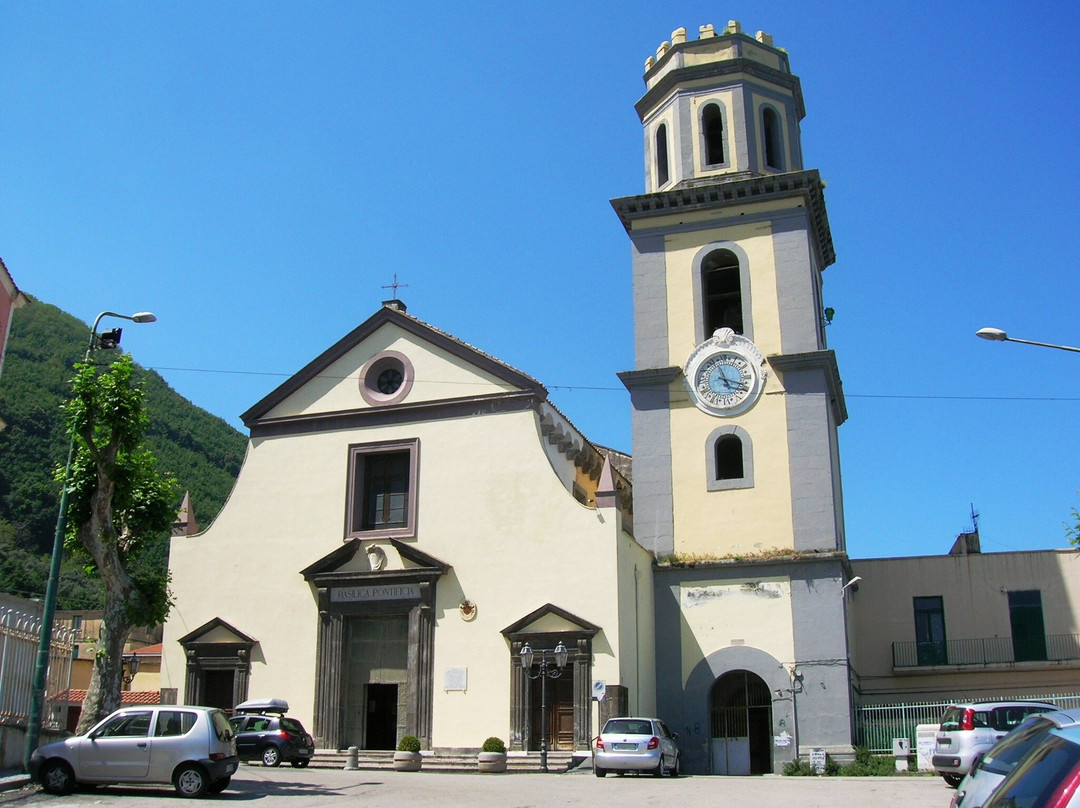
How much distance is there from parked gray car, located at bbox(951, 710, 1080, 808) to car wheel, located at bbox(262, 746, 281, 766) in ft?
66.6

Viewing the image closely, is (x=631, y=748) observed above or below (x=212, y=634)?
below

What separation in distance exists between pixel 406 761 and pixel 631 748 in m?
5.90

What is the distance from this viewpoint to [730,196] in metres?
30.9

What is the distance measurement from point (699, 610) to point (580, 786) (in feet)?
31.4

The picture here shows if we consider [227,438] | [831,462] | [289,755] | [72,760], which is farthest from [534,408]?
[227,438]

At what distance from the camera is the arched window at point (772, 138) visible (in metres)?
31.9

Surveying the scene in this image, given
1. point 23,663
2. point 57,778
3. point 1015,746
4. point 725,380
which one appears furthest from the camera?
point 725,380

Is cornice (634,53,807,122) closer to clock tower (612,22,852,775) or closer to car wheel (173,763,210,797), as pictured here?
clock tower (612,22,852,775)

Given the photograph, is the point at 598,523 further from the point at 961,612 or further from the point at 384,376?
the point at 961,612

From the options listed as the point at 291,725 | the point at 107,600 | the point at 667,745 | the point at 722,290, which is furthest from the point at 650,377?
the point at 107,600

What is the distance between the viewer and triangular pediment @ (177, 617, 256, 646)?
29172 millimetres

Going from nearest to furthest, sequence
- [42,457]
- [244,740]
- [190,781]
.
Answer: [190,781] < [244,740] < [42,457]

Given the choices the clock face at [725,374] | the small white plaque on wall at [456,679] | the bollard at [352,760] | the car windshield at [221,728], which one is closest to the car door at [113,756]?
the car windshield at [221,728]

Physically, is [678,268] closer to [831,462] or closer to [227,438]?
[831,462]
